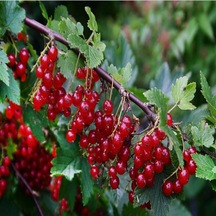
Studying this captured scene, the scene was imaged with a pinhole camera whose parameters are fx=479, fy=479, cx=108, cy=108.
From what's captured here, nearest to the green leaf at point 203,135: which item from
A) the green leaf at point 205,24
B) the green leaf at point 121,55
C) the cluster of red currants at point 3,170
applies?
the cluster of red currants at point 3,170

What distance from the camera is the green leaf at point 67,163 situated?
958mm

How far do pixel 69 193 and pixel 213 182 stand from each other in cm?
47

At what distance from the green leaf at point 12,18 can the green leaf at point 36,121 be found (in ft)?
0.70

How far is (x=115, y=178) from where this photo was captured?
85 cm

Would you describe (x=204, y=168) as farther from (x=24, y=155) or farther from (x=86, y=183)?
(x=24, y=155)

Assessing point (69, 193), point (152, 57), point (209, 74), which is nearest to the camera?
point (69, 193)

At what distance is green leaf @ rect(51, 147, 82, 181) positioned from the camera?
0.96 m

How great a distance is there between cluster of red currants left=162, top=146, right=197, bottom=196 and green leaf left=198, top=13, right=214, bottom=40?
1.68 m

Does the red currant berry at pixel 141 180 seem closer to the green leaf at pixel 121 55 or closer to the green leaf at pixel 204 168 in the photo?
the green leaf at pixel 204 168

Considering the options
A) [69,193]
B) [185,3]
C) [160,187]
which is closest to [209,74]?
[185,3]

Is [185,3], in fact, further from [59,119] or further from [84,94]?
[84,94]

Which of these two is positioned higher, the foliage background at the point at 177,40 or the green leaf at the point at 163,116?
the foliage background at the point at 177,40

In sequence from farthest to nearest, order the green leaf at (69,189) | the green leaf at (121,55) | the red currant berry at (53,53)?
the green leaf at (121,55), the green leaf at (69,189), the red currant berry at (53,53)

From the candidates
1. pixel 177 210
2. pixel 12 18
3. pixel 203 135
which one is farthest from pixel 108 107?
pixel 177 210
